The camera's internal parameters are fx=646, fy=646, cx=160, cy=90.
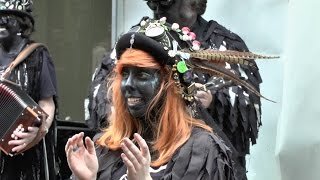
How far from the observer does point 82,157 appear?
2303mm

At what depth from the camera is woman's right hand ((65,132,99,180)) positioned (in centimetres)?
228

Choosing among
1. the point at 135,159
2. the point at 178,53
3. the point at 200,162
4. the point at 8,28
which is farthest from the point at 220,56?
the point at 8,28

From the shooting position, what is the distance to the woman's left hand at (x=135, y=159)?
215 centimetres

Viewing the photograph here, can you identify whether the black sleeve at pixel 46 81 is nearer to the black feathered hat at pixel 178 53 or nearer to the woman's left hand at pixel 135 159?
the black feathered hat at pixel 178 53

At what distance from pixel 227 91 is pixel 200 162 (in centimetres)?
118

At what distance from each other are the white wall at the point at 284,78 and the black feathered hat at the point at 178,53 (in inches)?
64.3

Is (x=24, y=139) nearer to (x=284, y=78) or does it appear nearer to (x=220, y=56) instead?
(x=220, y=56)

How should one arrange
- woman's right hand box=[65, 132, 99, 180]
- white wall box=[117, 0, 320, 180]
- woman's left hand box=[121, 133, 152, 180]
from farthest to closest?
white wall box=[117, 0, 320, 180] → woman's right hand box=[65, 132, 99, 180] → woman's left hand box=[121, 133, 152, 180]

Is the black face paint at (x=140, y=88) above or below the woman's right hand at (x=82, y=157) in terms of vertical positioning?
above

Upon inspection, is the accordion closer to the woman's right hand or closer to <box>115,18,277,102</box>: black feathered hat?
<box>115,18,277,102</box>: black feathered hat

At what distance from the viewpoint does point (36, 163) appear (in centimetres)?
413

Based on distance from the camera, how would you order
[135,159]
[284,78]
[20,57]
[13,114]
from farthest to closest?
[284,78] → [20,57] → [13,114] → [135,159]

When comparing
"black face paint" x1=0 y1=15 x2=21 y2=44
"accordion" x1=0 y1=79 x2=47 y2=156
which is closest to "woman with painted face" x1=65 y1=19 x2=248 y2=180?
"accordion" x1=0 y1=79 x2=47 y2=156

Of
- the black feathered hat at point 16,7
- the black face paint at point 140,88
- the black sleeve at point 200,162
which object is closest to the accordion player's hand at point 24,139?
the black feathered hat at point 16,7
